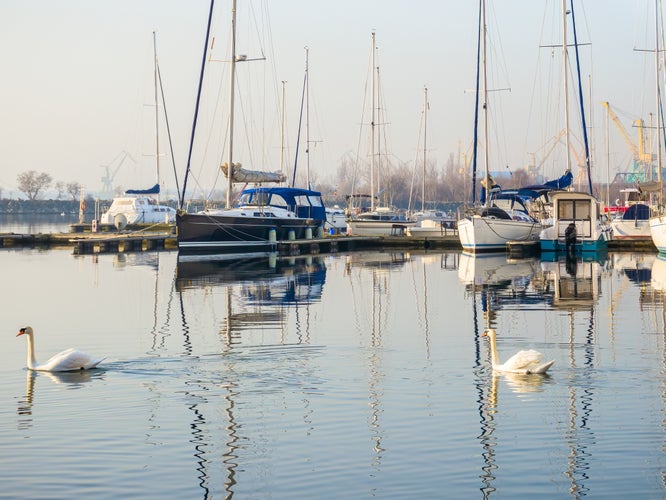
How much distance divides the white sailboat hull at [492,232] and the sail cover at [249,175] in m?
11.2

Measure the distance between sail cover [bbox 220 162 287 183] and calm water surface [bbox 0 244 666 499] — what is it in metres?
25.9

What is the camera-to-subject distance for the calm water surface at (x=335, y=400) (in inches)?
524

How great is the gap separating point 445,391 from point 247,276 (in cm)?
2634

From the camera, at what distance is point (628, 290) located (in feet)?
122

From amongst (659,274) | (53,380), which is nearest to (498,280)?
(659,274)

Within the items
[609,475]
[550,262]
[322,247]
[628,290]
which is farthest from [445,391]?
[322,247]

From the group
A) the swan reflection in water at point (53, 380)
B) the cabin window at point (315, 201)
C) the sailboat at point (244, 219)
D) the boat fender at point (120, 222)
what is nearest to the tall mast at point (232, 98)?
the sailboat at point (244, 219)

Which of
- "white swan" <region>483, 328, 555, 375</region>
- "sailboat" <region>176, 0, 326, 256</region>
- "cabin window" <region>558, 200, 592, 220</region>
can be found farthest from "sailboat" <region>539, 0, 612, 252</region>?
"white swan" <region>483, 328, 555, 375</region>

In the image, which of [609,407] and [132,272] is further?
[132,272]

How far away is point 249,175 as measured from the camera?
6181 cm

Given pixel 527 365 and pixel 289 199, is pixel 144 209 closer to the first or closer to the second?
pixel 289 199

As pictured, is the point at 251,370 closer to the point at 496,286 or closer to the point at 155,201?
the point at 496,286

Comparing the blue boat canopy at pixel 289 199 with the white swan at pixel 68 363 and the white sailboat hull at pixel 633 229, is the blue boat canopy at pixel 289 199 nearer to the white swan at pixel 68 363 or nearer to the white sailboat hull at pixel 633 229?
the white sailboat hull at pixel 633 229

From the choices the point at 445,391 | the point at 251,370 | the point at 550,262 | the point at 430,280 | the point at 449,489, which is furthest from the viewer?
the point at 550,262
